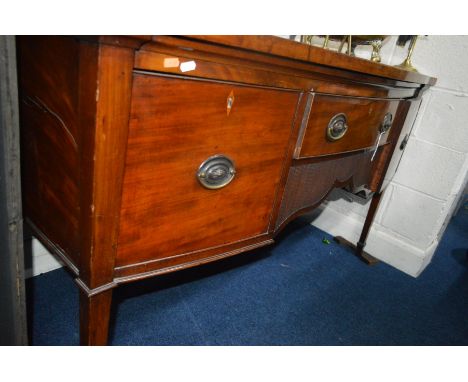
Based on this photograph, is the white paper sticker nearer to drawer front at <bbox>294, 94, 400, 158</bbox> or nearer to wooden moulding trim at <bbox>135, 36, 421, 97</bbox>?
wooden moulding trim at <bbox>135, 36, 421, 97</bbox>

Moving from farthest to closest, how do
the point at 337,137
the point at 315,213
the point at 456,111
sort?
the point at 315,213, the point at 456,111, the point at 337,137

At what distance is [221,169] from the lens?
62 cm

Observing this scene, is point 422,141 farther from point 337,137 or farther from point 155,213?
point 155,213

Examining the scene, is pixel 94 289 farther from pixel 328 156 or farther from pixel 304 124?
pixel 328 156

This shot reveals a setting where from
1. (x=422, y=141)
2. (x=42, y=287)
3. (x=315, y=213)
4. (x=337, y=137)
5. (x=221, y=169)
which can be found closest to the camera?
(x=221, y=169)

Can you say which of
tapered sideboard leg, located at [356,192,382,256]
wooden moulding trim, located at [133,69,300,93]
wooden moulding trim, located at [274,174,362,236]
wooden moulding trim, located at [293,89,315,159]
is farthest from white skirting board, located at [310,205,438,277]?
wooden moulding trim, located at [133,69,300,93]

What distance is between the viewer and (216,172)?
62cm

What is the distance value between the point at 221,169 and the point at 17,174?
32 centimetres

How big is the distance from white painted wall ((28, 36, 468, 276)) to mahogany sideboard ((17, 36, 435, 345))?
0.68m

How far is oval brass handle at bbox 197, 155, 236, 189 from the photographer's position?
0.60m

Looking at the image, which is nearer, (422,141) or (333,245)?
(422,141)

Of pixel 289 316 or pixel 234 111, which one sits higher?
pixel 234 111
